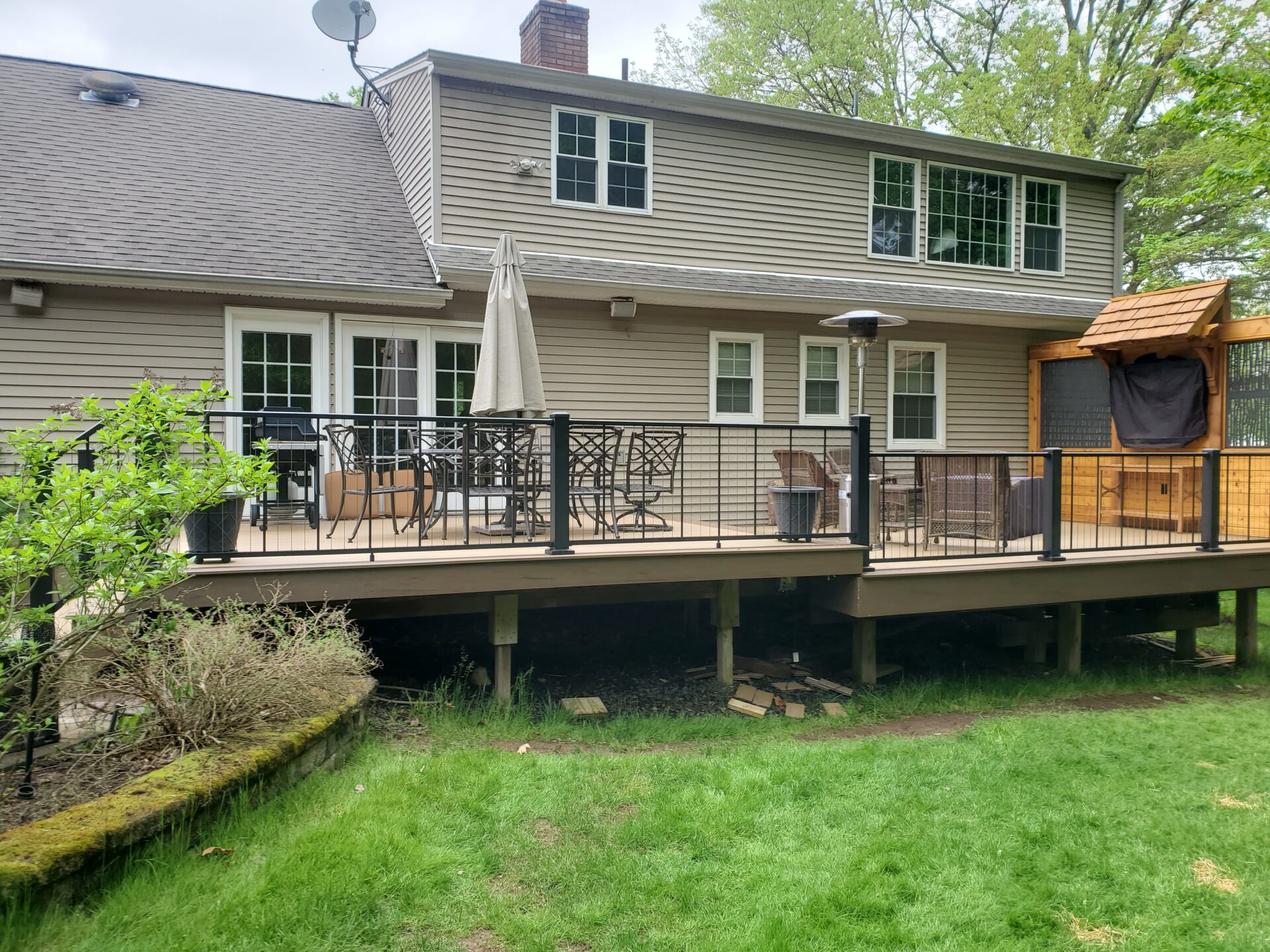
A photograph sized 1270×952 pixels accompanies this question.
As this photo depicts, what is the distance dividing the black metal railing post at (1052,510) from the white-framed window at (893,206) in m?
4.90

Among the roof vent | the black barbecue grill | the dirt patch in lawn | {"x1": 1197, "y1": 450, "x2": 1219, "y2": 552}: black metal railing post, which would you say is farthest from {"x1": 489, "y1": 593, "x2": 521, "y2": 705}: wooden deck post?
the roof vent

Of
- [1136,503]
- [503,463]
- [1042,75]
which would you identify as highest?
[1042,75]

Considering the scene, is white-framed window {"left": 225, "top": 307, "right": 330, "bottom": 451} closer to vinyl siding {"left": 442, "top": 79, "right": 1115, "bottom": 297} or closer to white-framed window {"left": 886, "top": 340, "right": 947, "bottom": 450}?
vinyl siding {"left": 442, "top": 79, "right": 1115, "bottom": 297}

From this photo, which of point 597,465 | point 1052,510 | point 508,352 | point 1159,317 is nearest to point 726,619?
point 597,465

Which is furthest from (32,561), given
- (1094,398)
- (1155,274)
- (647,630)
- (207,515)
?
(1155,274)

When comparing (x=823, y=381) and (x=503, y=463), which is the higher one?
(x=823, y=381)

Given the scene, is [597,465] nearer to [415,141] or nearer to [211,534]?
[211,534]

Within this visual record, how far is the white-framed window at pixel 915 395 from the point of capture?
11.2 meters

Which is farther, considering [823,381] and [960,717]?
[823,381]

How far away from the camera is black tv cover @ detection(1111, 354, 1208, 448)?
9602mm

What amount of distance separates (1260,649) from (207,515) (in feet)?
33.7

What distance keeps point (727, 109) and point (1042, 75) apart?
1302cm

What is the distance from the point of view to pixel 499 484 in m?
7.70

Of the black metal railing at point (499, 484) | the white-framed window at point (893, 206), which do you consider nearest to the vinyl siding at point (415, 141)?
the black metal railing at point (499, 484)
